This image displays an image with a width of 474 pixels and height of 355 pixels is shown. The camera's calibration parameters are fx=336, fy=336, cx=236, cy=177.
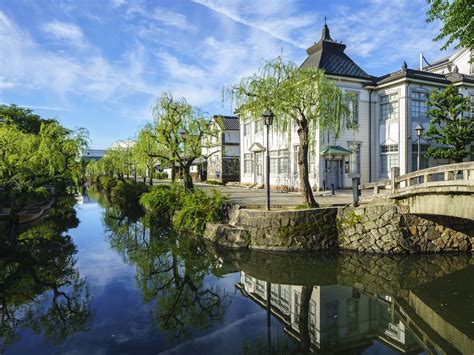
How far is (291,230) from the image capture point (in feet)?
35.2

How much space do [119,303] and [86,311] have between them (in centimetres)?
66

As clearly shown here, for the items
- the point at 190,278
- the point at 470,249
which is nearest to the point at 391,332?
the point at 190,278

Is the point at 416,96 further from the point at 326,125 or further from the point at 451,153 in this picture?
the point at 326,125

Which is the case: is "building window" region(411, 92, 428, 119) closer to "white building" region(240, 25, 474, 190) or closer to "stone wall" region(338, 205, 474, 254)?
"white building" region(240, 25, 474, 190)

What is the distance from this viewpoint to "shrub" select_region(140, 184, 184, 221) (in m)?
16.4

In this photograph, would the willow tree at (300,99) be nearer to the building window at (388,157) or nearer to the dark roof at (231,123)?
the building window at (388,157)

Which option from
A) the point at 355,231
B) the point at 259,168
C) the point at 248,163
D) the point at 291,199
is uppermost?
the point at 248,163

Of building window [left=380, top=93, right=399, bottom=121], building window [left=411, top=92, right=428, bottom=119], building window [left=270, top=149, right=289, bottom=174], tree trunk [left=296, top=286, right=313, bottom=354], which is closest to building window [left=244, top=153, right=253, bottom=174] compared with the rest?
building window [left=270, top=149, right=289, bottom=174]

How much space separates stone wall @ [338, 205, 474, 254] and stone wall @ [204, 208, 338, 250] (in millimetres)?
852

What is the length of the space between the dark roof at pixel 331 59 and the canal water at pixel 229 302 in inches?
517

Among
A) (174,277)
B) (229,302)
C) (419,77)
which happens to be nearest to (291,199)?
(174,277)

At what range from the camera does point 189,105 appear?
1809cm

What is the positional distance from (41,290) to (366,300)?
7.44 m

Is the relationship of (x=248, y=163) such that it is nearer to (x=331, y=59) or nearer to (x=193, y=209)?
(x=331, y=59)
